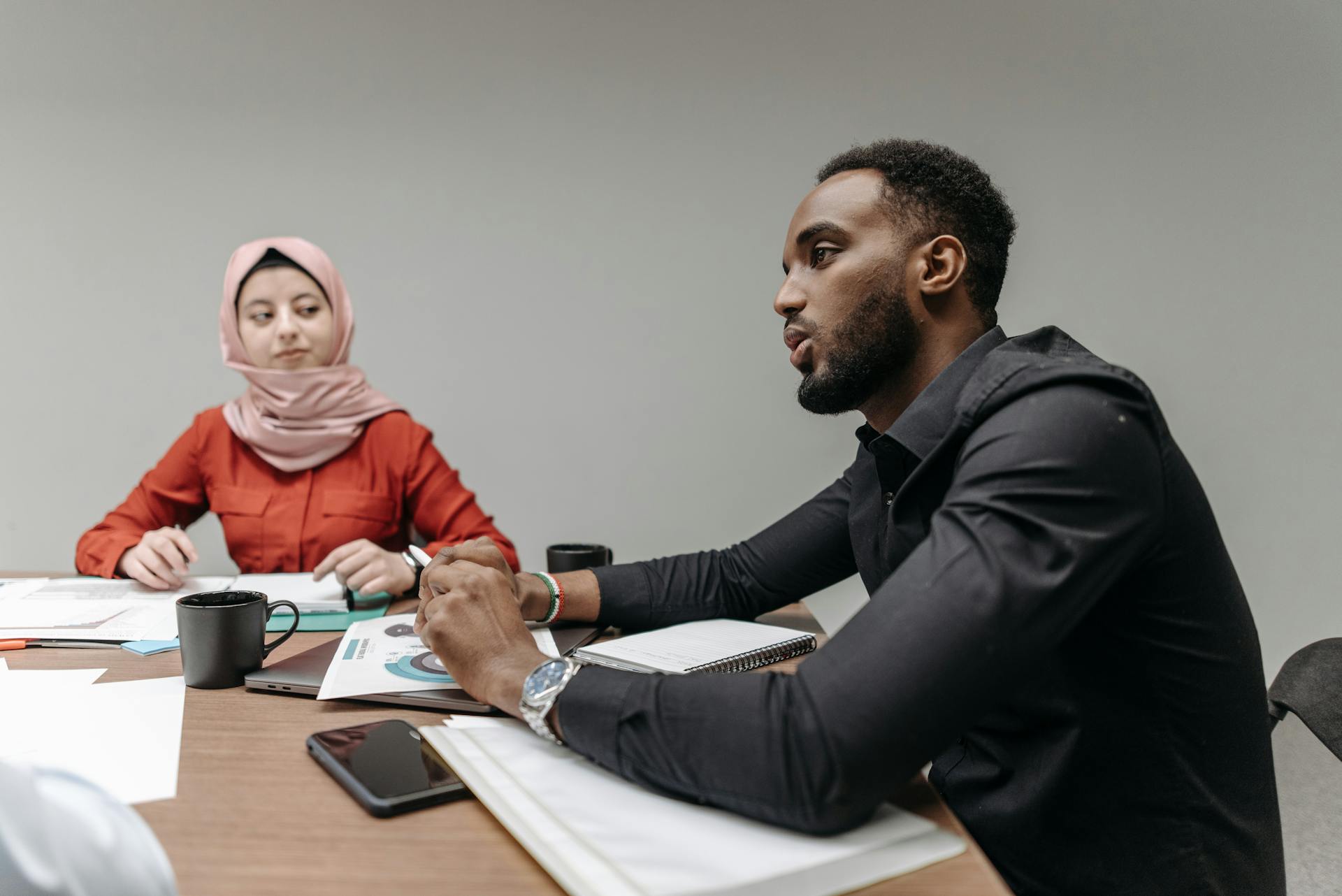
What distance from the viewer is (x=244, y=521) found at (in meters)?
1.54

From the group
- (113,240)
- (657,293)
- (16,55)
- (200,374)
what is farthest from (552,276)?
(16,55)

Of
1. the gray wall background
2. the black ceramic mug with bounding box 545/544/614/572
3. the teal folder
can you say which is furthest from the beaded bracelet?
the gray wall background

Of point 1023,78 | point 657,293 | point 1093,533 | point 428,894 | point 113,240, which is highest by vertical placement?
point 1023,78

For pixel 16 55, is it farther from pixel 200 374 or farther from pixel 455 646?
pixel 455 646

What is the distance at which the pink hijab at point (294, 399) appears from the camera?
155 centimetres

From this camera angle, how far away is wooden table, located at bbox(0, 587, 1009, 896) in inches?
18.6

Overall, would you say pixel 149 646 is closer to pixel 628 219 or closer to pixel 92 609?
pixel 92 609

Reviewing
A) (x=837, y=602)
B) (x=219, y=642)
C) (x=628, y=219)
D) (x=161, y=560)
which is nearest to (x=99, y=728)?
(x=219, y=642)

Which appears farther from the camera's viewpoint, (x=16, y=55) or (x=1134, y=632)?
(x=16, y=55)

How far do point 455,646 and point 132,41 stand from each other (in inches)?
84.4

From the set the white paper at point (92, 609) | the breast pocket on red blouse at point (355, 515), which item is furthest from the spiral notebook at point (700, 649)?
the breast pocket on red blouse at point (355, 515)

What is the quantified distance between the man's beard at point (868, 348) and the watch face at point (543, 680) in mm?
481

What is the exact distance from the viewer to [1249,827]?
27.0 inches

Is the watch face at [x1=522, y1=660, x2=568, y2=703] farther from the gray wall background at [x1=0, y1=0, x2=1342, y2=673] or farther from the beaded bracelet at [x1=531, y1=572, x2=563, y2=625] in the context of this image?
the gray wall background at [x1=0, y1=0, x2=1342, y2=673]
